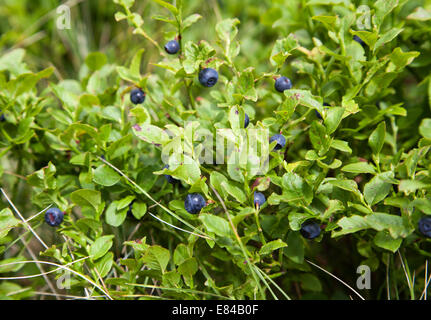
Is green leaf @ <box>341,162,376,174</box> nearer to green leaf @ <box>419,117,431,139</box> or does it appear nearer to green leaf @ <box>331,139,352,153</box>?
green leaf @ <box>331,139,352,153</box>

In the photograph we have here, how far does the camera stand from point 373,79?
1.47 meters

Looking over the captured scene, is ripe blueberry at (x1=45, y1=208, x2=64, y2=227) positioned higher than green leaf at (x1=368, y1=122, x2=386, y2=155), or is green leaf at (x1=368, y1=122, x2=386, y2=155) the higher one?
green leaf at (x1=368, y1=122, x2=386, y2=155)

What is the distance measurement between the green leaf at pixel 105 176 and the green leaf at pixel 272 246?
539 mm

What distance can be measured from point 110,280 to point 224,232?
414mm

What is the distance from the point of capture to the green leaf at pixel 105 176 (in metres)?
1.39

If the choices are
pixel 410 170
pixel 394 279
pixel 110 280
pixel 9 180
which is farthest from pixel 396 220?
pixel 9 180

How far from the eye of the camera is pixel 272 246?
1213mm

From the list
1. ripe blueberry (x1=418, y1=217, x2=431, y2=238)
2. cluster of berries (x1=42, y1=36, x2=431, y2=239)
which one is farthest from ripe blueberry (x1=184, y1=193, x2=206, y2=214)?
ripe blueberry (x1=418, y1=217, x2=431, y2=238)

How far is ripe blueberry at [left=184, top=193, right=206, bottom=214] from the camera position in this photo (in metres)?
1.23

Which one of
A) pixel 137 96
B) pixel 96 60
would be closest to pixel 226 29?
pixel 137 96

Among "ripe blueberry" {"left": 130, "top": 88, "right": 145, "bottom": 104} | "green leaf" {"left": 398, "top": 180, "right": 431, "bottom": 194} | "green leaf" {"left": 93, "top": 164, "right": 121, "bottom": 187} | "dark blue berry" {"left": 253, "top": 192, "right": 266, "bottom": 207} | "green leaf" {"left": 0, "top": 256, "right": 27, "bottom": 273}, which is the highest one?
"ripe blueberry" {"left": 130, "top": 88, "right": 145, "bottom": 104}

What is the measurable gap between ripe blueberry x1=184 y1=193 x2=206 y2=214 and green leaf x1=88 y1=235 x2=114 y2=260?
32cm

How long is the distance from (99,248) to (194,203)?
38 cm
